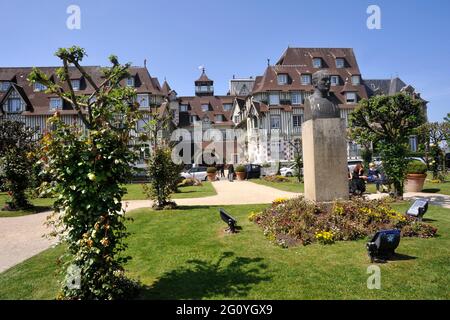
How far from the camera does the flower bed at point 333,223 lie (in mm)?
7634

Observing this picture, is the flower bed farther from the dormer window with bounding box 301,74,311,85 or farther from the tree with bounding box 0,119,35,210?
the dormer window with bounding box 301,74,311,85

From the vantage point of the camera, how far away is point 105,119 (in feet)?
15.9

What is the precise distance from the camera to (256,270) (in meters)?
5.88

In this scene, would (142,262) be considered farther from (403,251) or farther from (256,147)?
(256,147)

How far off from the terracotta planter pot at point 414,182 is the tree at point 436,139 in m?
6.44

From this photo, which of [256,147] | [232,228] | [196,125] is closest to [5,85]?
[196,125]

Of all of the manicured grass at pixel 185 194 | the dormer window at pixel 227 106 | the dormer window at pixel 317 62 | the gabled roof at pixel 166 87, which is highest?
the dormer window at pixel 317 62

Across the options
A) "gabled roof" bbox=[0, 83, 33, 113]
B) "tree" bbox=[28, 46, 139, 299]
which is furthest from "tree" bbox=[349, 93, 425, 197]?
"gabled roof" bbox=[0, 83, 33, 113]

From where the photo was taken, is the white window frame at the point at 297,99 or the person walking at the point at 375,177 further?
the white window frame at the point at 297,99

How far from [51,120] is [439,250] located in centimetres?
778

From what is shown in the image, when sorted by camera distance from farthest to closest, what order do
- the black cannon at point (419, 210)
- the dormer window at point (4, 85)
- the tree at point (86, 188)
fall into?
the dormer window at point (4, 85), the black cannon at point (419, 210), the tree at point (86, 188)

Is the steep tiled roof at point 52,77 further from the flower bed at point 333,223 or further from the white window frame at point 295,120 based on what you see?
the flower bed at point 333,223

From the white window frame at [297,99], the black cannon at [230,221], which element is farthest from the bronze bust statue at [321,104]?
the white window frame at [297,99]

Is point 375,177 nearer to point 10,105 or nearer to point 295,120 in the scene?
point 295,120
